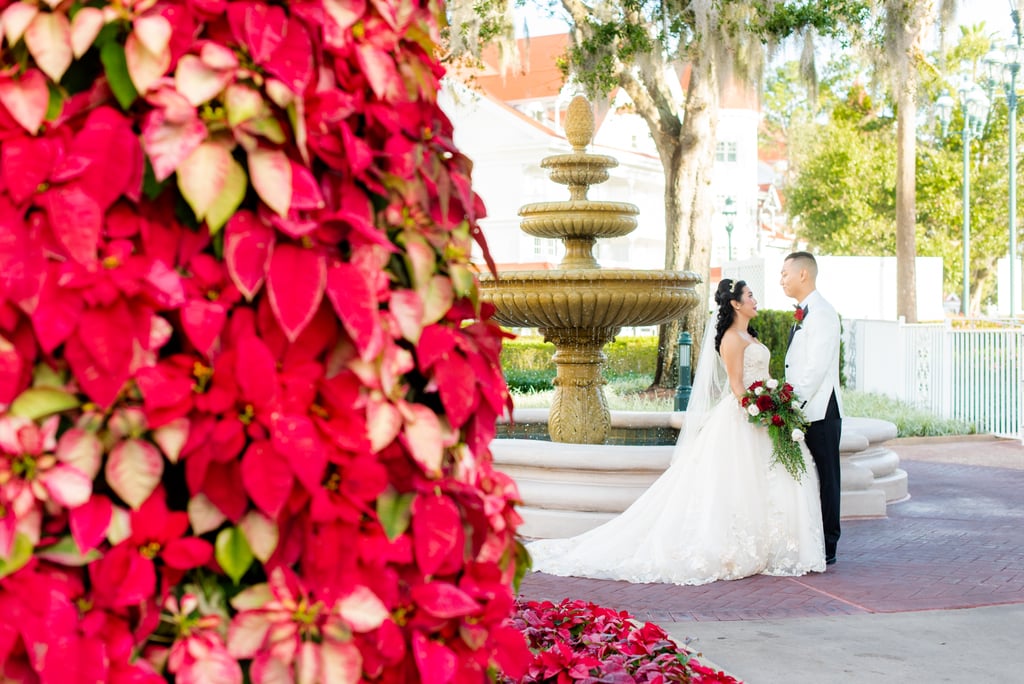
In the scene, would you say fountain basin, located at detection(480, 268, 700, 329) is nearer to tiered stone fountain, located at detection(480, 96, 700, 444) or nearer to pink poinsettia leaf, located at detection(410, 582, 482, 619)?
tiered stone fountain, located at detection(480, 96, 700, 444)

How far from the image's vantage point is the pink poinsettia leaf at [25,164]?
5.03 ft

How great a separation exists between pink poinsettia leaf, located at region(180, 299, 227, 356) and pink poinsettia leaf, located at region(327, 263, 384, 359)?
0.15 meters

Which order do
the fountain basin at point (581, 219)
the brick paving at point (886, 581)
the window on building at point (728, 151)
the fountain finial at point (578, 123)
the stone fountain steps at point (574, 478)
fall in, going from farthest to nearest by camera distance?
the window on building at point (728, 151) → the fountain finial at point (578, 123) → the fountain basin at point (581, 219) → the stone fountain steps at point (574, 478) → the brick paving at point (886, 581)

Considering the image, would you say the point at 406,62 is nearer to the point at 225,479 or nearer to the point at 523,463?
the point at 225,479

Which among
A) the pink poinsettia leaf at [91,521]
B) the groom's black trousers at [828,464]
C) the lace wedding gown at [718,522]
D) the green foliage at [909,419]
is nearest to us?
the pink poinsettia leaf at [91,521]

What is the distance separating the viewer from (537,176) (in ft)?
150

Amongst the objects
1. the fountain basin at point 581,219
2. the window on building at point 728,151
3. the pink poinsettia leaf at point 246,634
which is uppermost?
the window on building at point 728,151

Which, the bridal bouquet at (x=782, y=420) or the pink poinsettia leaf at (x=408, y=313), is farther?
the bridal bouquet at (x=782, y=420)

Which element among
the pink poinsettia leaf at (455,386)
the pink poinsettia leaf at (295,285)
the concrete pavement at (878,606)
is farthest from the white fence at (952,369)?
the pink poinsettia leaf at (295,285)

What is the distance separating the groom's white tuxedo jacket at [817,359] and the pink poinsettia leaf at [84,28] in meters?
6.84

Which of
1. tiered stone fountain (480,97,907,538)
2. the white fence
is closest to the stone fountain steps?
tiered stone fountain (480,97,907,538)

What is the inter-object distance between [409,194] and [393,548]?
523mm

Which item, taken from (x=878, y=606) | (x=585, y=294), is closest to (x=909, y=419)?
(x=585, y=294)

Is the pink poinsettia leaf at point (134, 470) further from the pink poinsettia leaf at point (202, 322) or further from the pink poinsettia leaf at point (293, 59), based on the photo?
the pink poinsettia leaf at point (293, 59)
